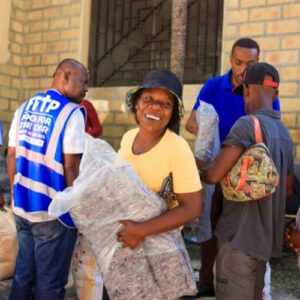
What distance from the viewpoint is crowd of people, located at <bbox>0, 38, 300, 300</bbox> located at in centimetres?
195

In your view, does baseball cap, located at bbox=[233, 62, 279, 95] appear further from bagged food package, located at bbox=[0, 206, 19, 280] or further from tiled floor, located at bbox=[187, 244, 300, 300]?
bagged food package, located at bbox=[0, 206, 19, 280]

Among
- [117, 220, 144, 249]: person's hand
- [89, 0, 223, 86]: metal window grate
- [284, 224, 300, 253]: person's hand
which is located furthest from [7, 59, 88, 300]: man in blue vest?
[89, 0, 223, 86]: metal window grate

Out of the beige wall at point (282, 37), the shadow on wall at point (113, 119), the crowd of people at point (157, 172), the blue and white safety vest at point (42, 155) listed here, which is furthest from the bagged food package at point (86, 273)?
the shadow on wall at point (113, 119)

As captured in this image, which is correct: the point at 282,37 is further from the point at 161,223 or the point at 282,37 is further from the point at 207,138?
the point at 161,223

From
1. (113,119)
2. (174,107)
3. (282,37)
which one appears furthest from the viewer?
(113,119)

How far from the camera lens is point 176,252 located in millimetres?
1910

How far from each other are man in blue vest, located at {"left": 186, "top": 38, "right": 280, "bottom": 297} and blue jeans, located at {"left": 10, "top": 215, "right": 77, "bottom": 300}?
0.99 metres

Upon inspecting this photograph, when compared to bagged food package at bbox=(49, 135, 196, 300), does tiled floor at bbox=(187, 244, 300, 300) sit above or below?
below

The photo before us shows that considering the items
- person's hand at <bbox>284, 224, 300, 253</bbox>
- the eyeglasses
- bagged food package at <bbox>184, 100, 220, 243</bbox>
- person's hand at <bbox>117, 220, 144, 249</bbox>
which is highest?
the eyeglasses

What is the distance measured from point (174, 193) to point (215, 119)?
898 millimetres

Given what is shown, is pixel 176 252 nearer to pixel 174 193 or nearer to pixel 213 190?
pixel 174 193

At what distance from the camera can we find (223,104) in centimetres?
319

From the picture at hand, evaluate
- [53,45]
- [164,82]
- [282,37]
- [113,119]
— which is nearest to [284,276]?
[164,82]

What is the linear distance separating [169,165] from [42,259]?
106cm
